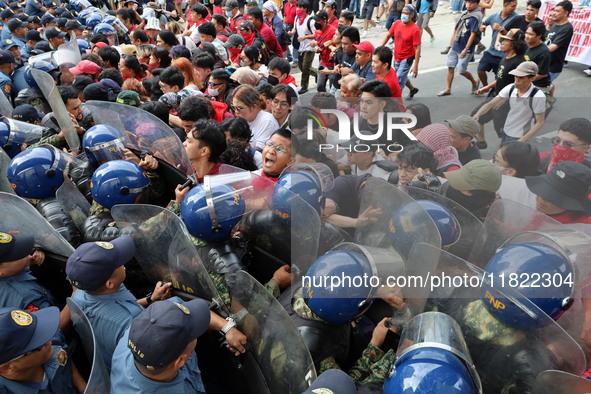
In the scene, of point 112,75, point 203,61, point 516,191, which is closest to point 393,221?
point 516,191

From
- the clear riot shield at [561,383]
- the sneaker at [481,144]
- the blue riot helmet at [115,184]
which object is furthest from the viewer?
the sneaker at [481,144]

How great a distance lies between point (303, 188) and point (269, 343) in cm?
106

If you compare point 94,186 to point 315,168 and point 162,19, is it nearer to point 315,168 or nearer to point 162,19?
point 315,168

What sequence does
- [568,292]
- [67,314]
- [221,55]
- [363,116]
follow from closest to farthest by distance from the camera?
1. [568,292]
2. [67,314]
3. [363,116]
4. [221,55]

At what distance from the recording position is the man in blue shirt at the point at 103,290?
2131mm

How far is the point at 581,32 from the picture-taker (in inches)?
337

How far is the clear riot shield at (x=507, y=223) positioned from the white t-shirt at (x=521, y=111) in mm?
3114

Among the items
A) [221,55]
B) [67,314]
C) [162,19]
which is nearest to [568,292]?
[67,314]

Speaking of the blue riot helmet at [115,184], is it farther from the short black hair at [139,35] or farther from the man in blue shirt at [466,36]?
the man in blue shirt at [466,36]

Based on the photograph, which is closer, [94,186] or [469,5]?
[94,186]

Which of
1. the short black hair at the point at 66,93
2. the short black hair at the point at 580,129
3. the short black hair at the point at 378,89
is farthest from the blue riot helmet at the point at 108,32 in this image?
the short black hair at the point at 580,129

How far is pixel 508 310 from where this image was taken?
1.70 m

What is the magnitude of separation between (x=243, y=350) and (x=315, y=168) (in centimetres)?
144

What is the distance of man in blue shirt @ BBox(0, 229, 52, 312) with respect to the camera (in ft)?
7.89
